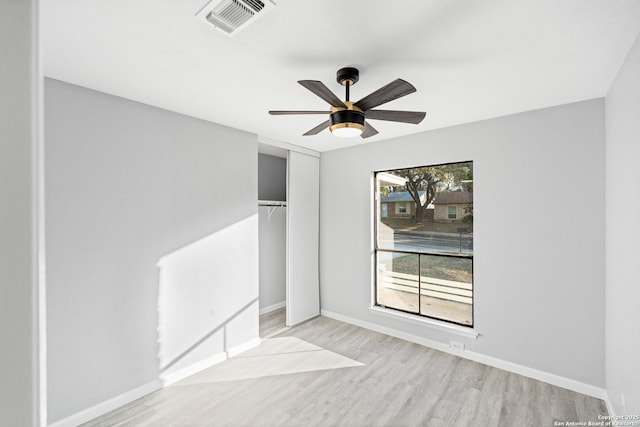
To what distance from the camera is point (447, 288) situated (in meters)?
3.45

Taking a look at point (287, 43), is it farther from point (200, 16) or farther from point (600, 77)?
point (600, 77)

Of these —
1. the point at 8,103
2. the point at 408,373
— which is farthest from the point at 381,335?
the point at 8,103

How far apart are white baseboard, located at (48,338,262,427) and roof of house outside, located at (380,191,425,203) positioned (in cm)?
243

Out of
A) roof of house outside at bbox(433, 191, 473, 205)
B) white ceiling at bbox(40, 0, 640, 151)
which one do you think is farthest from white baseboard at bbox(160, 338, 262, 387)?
roof of house outside at bbox(433, 191, 473, 205)

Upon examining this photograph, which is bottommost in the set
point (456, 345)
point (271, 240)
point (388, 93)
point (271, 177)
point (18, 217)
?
point (456, 345)

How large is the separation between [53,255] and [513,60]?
3347 millimetres

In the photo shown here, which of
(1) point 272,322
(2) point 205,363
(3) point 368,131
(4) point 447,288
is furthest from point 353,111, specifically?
(1) point 272,322

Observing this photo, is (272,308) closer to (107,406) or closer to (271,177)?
(271,177)

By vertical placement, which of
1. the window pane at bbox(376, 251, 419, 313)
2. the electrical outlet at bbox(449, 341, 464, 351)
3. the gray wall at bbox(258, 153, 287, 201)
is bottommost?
the electrical outlet at bbox(449, 341, 464, 351)

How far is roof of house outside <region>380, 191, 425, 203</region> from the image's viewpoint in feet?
12.0

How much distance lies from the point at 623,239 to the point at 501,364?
5.51 ft

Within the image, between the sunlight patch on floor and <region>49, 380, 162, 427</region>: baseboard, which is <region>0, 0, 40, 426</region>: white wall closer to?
<region>49, 380, 162, 427</region>: baseboard

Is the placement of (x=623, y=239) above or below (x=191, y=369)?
above

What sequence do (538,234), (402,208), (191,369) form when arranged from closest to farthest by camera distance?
(538,234)
(191,369)
(402,208)
